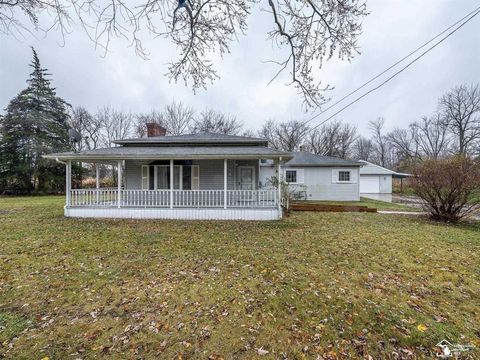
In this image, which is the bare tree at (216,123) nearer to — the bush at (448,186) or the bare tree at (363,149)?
the bare tree at (363,149)

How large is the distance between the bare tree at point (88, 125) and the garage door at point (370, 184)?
4148 centimetres

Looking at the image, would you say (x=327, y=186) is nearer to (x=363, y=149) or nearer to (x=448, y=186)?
(x=448, y=186)

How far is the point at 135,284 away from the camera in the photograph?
5.01 metres

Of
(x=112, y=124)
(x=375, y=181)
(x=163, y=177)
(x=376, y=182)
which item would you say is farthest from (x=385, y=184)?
(x=112, y=124)

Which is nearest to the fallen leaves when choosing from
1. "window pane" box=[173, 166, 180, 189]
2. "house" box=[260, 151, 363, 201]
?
"window pane" box=[173, 166, 180, 189]

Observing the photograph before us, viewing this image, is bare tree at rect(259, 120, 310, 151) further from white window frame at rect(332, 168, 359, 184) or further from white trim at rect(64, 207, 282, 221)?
white trim at rect(64, 207, 282, 221)

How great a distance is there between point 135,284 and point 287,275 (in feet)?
9.77

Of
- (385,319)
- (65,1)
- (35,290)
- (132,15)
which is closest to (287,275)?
(385,319)

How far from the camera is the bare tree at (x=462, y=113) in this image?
40.9m

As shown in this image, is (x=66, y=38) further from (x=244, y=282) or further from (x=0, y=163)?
(x=0, y=163)

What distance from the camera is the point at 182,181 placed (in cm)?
1355

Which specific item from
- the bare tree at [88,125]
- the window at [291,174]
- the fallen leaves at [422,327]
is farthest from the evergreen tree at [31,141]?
the fallen leaves at [422,327]

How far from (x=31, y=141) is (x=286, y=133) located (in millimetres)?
36751

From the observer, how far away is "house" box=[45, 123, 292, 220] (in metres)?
11.7
